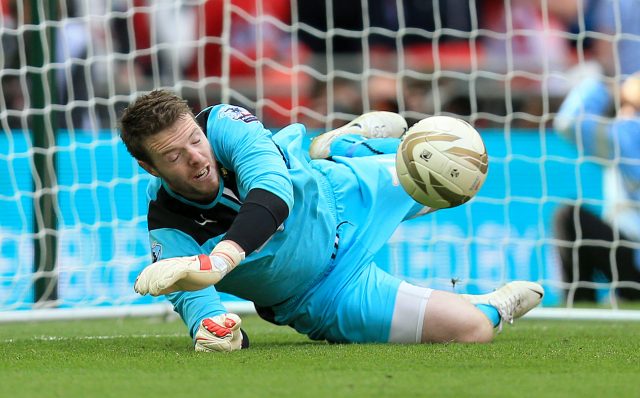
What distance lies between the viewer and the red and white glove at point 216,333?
419 centimetres

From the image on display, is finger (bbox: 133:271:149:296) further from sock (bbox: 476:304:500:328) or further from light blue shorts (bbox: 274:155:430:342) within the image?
sock (bbox: 476:304:500:328)

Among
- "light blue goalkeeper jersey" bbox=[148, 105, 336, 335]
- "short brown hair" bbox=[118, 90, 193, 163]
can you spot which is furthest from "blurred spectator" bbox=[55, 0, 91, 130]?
"short brown hair" bbox=[118, 90, 193, 163]

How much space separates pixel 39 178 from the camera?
713 centimetres

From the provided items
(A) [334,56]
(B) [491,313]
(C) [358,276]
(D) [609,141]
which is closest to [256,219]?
(C) [358,276]

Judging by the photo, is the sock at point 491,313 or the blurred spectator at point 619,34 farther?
the blurred spectator at point 619,34

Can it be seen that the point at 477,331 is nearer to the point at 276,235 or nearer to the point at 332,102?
the point at 276,235

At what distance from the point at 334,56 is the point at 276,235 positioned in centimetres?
553

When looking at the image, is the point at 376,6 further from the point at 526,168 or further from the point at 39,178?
the point at 39,178

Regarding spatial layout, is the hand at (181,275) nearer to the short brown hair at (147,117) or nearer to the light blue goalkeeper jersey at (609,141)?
the short brown hair at (147,117)

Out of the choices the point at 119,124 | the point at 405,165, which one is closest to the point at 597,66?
the point at 405,165

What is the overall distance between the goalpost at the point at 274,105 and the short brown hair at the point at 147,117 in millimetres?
2680

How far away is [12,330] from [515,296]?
108 inches

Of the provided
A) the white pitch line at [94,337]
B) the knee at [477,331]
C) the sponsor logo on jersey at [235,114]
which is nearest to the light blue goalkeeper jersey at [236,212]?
the sponsor logo on jersey at [235,114]

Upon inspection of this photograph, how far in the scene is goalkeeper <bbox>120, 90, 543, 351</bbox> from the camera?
3.95 m
